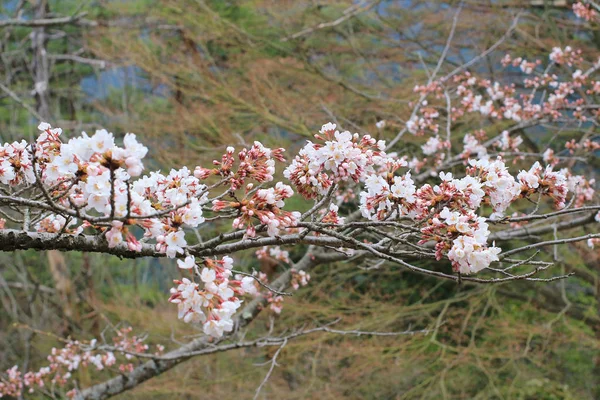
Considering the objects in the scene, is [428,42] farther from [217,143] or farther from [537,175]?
[537,175]

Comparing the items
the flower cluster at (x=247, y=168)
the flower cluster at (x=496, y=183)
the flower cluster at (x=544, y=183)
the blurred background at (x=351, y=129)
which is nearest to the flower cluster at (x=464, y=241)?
the flower cluster at (x=496, y=183)

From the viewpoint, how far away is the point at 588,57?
239 inches

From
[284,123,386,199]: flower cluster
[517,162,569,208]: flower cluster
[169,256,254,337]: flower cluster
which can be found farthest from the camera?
[517,162,569,208]: flower cluster

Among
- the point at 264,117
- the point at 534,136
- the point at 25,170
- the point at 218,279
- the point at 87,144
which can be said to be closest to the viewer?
the point at 87,144

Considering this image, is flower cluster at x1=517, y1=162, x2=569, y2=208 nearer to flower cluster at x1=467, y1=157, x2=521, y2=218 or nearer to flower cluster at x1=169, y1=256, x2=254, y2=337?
flower cluster at x1=467, y1=157, x2=521, y2=218

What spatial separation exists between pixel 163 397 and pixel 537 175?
23.3ft

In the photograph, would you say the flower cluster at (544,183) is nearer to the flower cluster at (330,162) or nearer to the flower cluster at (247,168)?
the flower cluster at (330,162)

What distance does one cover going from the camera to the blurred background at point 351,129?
580 centimetres

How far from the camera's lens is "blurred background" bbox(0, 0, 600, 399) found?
19.0ft

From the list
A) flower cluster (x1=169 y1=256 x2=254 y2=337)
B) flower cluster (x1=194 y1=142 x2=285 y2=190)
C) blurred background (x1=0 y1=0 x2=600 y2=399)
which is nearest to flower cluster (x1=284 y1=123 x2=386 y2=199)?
flower cluster (x1=194 y1=142 x2=285 y2=190)

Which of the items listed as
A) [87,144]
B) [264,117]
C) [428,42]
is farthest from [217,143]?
[87,144]

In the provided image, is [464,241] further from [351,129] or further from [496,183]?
[351,129]

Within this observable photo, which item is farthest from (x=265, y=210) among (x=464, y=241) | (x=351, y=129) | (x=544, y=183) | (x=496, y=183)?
(x=351, y=129)

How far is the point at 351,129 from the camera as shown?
5.10 meters
